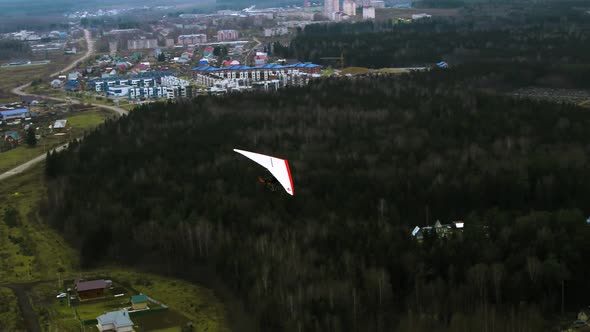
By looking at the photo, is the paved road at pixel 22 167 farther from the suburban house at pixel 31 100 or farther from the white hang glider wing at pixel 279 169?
the suburban house at pixel 31 100

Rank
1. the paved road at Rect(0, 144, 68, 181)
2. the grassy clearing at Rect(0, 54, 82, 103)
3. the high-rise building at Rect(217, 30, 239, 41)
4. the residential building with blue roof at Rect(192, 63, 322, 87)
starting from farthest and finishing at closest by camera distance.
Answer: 1. the high-rise building at Rect(217, 30, 239, 41)
2. the grassy clearing at Rect(0, 54, 82, 103)
3. the residential building with blue roof at Rect(192, 63, 322, 87)
4. the paved road at Rect(0, 144, 68, 181)

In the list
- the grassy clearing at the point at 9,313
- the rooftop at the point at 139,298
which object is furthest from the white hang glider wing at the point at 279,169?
the grassy clearing at the point at 9,313

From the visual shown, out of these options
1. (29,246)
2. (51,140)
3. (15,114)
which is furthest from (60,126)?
(29,246)

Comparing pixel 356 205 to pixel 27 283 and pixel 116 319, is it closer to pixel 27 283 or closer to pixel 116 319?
pixel 116 319

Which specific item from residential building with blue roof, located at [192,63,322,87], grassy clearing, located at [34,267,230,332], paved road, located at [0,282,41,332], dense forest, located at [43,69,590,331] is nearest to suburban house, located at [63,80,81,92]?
residential building with blue roof, located at [192,63,322,87]

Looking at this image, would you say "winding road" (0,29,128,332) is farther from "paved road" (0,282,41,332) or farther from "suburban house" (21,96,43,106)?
"suburban house" (21,96,43,106)

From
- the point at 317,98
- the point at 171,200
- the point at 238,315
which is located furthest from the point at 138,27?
the point at 238,315
